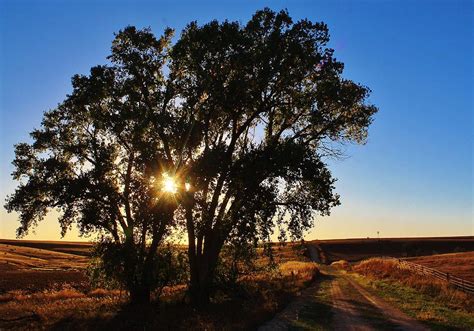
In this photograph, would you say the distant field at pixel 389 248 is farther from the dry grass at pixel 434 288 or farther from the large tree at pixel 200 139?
the large tree at pixel 200 139

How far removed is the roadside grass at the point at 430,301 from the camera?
2377cm

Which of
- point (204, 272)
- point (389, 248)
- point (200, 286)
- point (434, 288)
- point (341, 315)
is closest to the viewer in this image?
point (341, 315)

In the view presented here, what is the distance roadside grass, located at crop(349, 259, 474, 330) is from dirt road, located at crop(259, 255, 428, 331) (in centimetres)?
89

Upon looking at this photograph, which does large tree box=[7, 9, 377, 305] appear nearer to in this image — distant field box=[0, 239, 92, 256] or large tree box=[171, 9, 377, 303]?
large tree box=[171, 9, 377, 303]

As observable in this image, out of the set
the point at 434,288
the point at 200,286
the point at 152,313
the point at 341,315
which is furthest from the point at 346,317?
the point at 434,288

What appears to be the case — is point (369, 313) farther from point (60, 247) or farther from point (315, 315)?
point (60, 247)

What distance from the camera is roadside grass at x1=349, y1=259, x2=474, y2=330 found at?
23.8 meters

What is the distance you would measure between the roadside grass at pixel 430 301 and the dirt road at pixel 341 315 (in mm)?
889

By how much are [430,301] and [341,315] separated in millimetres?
9754

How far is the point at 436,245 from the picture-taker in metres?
149

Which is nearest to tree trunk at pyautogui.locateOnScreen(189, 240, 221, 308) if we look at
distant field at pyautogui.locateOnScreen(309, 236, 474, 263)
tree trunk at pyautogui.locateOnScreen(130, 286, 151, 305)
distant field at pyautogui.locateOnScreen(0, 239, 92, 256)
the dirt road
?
tree trunk at pyautogui.locateOnScreen(130, 286, 151, 305)

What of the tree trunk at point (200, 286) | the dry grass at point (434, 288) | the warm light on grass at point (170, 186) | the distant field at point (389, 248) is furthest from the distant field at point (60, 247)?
the warm light on grass at point (170, 186)

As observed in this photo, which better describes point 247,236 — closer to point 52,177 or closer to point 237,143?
point 237,143

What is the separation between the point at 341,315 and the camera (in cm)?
2562
